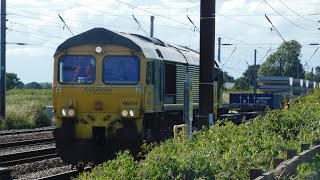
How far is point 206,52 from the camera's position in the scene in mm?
14453

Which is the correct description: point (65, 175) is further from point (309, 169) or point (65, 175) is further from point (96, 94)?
point (309, 169)

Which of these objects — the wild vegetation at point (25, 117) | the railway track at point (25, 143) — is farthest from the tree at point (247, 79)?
the railway track at point (25, 143)

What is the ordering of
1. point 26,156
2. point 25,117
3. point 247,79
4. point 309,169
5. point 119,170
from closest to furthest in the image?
point 119,170 → point 309,169 → point 26,156 → point 25,117 → point 247,79

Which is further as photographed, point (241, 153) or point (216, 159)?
point (241, 153)

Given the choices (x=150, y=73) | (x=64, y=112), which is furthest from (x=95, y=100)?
(x=150, y=73)

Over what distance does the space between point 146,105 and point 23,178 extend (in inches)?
131

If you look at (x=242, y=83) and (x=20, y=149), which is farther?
(x=242, y=83)

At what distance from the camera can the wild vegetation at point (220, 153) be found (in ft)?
26.9

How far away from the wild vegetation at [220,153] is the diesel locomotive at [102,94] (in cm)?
275

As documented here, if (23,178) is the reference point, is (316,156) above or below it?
above

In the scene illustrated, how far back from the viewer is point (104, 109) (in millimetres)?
14773

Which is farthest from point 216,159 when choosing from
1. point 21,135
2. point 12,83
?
point 12,83

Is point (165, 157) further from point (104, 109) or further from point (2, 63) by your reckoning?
point (2, 63)

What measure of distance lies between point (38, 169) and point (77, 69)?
270 cm
